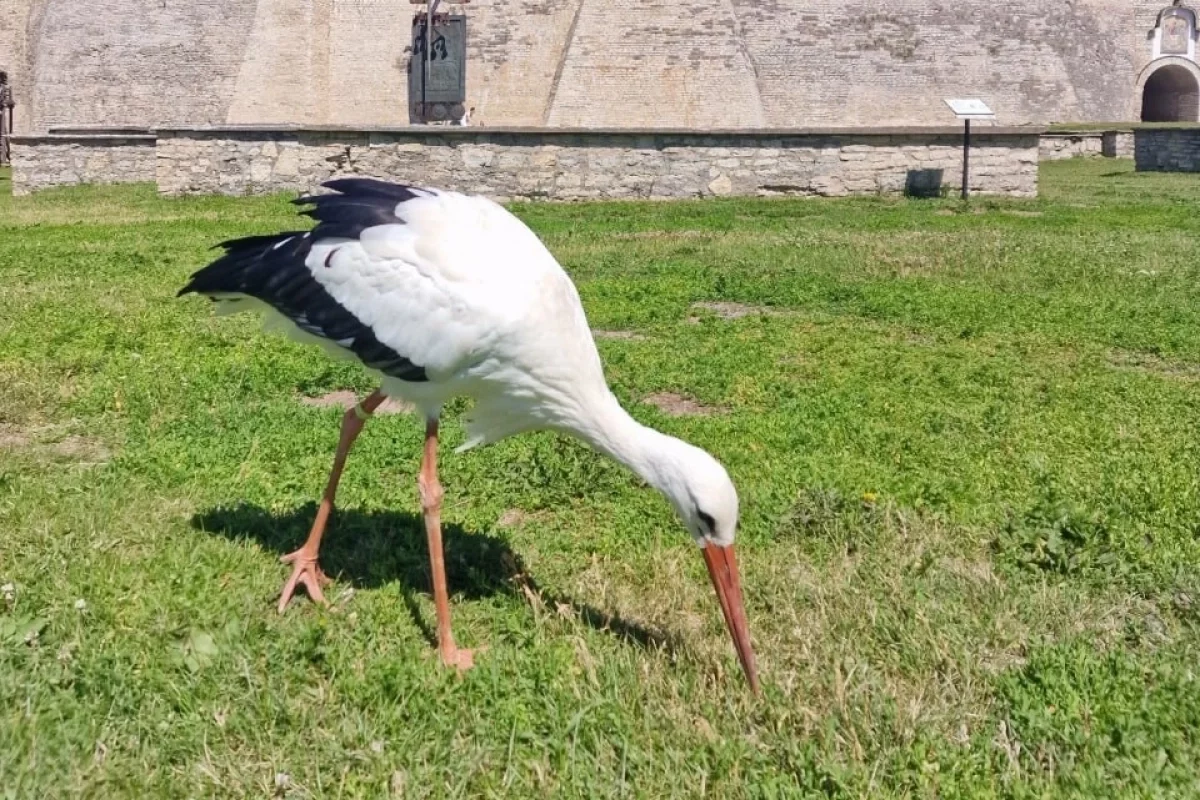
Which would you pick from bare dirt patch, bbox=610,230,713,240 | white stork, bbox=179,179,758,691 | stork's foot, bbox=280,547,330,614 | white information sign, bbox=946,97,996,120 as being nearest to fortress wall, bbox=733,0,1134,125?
white information sign, bbox=946,97,996,120

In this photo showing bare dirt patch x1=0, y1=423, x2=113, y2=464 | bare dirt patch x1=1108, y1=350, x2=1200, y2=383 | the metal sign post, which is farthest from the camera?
the metal sign post

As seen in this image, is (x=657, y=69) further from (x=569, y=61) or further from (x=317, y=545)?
(x=317, y=545)

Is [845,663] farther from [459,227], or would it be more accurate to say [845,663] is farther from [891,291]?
[891,291]

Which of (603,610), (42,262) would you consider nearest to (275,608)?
(603,610)

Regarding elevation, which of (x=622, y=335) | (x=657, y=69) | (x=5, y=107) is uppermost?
(x=657, y=69)

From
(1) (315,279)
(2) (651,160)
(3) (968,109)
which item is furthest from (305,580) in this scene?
(3) (968,109)

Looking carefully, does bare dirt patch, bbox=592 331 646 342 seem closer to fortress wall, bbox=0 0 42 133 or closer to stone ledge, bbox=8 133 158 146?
stone ledge, bbox=8 133 158 146

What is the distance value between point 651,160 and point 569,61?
11.9 metres

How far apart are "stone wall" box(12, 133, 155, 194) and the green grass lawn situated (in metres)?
14.5

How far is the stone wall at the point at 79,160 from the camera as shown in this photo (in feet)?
65.9

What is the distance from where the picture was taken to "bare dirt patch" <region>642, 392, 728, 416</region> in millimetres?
5758

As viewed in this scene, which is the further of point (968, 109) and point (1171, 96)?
point (1171, 96)

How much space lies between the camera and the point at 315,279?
3.45 m

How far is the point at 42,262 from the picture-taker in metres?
10.2
